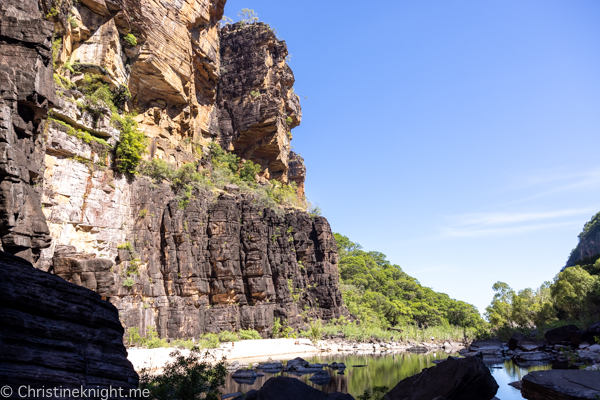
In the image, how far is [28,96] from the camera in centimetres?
1373

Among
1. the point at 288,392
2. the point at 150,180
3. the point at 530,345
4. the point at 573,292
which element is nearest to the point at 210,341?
the point at 150,180

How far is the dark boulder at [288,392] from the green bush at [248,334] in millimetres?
24393

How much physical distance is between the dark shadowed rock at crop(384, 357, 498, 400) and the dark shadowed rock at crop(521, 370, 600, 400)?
120 centimetres

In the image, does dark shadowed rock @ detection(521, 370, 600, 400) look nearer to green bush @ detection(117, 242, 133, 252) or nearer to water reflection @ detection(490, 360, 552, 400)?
water reflection @ detection(490, 360, 552, 400)

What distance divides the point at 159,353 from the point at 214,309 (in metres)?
10.8

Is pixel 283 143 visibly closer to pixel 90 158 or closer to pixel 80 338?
pixel 90 158

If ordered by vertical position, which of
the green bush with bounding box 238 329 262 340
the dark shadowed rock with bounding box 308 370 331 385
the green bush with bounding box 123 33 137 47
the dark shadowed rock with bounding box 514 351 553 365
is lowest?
the dark shadowed rock with bounding box 514 351 553 365

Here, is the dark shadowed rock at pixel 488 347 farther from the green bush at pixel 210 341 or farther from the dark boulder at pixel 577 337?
the green bush at pixel 210 341

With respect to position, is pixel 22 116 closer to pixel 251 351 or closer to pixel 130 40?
pixel 130 40

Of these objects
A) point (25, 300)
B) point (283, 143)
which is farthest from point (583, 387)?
point (283, 143)

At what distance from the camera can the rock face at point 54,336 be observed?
5113mm

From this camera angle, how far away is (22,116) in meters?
14.0

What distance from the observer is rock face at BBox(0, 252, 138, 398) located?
5113mm

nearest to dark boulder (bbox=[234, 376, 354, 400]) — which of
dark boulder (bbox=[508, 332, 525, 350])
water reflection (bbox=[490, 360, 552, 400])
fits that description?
water reflection (bbox=[490, 360, 552, 400])
